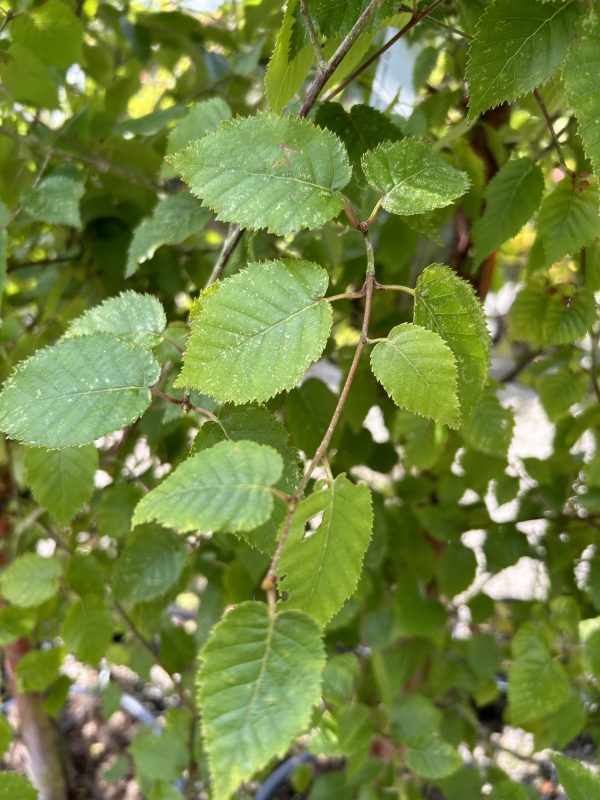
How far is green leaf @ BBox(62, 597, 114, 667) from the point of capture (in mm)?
743

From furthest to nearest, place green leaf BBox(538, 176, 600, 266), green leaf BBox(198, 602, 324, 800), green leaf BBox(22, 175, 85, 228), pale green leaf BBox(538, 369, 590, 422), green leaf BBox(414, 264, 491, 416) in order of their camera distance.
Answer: pale green leaf BBox(538, 369, 590, 422), green leaf BBox(22, 175, 85, 228), green leaf BBox(538, 176, 600, 266), green leaf BBox(414, 264, 491, 416), green leaf BBox(198, 602, 324, 800)

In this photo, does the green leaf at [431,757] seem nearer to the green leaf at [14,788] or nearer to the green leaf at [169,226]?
the green leaf at [14,788]

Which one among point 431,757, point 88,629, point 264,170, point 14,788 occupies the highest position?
point 264,170

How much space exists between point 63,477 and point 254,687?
0.34 meters

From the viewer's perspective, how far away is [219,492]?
1.09 ft

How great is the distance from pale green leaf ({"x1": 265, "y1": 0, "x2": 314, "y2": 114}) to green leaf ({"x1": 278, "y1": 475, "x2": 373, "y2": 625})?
27cm

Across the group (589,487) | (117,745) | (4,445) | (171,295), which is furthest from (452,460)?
(117,745)

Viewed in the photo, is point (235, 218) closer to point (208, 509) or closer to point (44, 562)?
point (208, 509)

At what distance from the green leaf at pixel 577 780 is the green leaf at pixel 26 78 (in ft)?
2.52

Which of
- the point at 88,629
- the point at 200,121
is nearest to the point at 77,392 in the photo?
the point at 200,121

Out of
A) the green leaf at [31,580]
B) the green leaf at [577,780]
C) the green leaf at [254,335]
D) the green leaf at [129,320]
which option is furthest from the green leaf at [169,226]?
the green leaf at [577,780]

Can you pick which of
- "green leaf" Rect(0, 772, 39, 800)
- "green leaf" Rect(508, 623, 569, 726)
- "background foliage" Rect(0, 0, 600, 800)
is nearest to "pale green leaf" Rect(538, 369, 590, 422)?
"background foliage" Rect(0, 0, 600, 800)

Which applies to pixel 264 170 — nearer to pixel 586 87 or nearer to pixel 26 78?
pixel 586 87

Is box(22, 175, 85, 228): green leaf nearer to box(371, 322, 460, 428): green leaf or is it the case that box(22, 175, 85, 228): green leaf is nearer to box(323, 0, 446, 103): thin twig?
box(323, 0, 446, 103): thin twig
